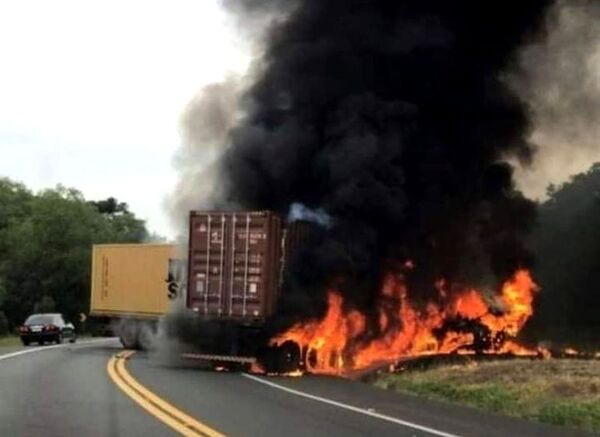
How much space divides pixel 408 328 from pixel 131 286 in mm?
12548

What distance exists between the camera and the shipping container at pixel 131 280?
34.4m

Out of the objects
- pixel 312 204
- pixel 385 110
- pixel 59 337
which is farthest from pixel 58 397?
pixel 59 337

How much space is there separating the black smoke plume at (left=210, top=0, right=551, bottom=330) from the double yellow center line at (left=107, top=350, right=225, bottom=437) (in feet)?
17.4

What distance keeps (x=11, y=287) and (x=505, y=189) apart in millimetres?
51032

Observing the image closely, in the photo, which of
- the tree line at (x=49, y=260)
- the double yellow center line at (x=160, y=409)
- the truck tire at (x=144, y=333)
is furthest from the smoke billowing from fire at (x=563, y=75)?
the tree line at (x=49, y=260)

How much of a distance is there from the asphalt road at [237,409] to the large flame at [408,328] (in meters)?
2.77

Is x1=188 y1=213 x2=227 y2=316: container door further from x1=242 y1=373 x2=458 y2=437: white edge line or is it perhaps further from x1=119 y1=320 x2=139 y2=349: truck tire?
x1=119 y1=320 x2=139 y2=349: truck tire

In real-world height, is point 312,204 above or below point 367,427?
above


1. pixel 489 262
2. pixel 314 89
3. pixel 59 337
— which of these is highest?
pixel 314 89

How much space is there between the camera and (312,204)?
26.2 meters

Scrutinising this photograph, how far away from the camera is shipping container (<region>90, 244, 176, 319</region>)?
3441 centimetres

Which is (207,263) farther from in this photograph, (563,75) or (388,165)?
(563,75)

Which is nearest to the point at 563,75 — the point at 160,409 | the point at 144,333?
the point at 144,333

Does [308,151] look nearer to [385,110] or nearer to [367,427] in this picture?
[385,110]
